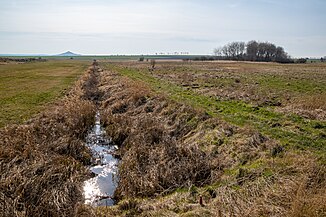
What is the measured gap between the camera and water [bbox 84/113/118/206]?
9.67 m

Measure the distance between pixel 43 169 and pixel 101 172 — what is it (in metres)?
2.56

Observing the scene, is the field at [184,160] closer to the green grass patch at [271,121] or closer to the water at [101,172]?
the green grass patch at [271,121]

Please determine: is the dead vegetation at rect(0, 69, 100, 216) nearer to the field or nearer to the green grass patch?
the field

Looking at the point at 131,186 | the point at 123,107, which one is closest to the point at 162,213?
the point at 131,186

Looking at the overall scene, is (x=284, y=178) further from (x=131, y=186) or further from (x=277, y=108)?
(x=277, y=108)

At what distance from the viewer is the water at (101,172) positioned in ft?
31.7

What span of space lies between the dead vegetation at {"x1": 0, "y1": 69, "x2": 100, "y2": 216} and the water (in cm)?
40

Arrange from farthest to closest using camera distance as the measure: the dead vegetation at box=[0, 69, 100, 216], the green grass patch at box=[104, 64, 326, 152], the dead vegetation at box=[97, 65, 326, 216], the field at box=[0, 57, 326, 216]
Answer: the green grass patch at box=[104, 64, 326, 152] → the dead vegetation at box=[0, 69, 100, 216] → the field at box=[0, 57, 326, 216] → the dead vegetation at box=[97, 65, 326, 216]

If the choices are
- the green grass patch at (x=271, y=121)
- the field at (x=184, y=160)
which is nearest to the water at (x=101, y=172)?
the field at (x=184, y=160)

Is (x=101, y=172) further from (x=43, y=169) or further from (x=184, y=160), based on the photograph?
(x=184, y=160)

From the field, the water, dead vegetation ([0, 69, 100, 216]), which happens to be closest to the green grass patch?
the field

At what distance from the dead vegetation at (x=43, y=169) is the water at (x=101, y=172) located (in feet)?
1.32

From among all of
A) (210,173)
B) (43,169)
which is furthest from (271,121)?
(43,169)

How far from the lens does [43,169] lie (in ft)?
32.4
